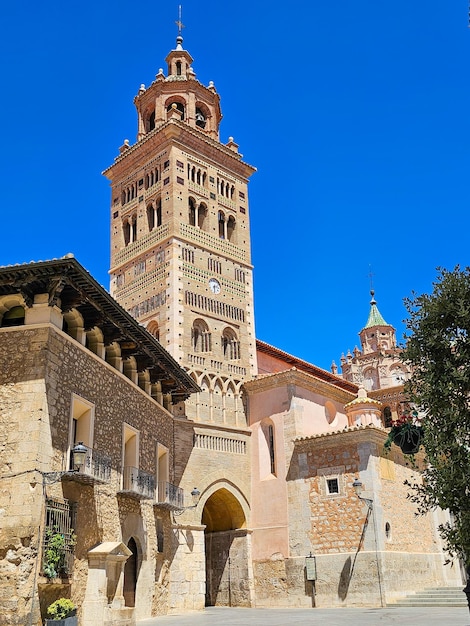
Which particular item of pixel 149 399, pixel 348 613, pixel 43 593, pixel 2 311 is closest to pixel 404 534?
pixel 348 613

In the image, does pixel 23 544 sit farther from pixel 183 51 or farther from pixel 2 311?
pixel 183 51

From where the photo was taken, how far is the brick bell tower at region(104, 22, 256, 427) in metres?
27.4

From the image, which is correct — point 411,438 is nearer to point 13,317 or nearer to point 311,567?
point 13,317

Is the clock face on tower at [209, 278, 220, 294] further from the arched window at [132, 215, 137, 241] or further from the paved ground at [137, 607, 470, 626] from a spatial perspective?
the paved ground at [137, 607, 470, 626]

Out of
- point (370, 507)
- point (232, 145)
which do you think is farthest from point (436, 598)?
point (232, 145)

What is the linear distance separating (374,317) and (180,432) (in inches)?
1766

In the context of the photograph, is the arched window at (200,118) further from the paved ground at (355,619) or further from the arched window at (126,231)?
the paved ground at (355,619)

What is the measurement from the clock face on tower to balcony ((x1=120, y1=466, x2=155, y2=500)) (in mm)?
11337

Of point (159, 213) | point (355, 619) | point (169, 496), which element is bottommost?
point (355, 619)

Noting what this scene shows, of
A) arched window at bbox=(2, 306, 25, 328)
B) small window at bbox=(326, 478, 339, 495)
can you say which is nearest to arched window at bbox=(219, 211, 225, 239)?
small window at bbox=(326, 478, 339, 495)

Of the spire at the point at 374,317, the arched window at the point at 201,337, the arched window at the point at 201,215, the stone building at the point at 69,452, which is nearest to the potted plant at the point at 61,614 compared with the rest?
the stone building at the point at 69,452

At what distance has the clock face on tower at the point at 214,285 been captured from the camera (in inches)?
1143

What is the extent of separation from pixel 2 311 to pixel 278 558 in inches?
591

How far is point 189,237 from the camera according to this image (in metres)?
28.9
